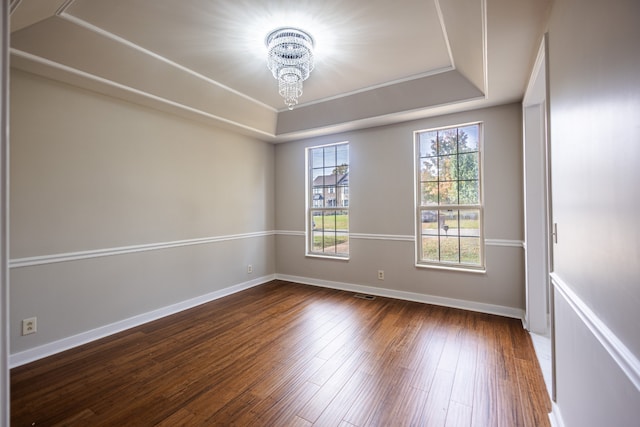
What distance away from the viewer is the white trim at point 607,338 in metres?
0.74

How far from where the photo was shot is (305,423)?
164 cm

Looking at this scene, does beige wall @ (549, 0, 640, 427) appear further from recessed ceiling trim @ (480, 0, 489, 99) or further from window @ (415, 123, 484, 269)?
window @ (415, 123, 484, 269)

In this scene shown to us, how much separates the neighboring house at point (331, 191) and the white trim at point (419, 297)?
48.9 inches

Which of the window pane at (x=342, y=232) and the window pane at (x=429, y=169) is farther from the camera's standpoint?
the window pane at (x=342, y=232)

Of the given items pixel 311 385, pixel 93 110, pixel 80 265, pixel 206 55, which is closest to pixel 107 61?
pixel 93 110

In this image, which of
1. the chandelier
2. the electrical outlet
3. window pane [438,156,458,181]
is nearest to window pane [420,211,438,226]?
window pane [438,156,458,181]

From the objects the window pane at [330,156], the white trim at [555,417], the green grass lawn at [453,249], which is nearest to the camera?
the white trim at [555,417]

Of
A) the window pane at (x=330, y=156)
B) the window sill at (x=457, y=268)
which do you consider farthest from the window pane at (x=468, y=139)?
the window pane at (x=330, y=156)

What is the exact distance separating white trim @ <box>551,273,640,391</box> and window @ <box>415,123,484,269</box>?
219 centimetres

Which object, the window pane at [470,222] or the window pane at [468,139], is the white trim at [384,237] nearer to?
the window pane at [470,222]

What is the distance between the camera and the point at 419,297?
371 centimetres

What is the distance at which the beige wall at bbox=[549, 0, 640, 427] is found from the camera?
753 mm

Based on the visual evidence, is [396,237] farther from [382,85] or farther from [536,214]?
[382,85]

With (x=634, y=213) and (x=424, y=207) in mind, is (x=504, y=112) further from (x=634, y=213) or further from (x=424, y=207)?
(x=634, y=213)
